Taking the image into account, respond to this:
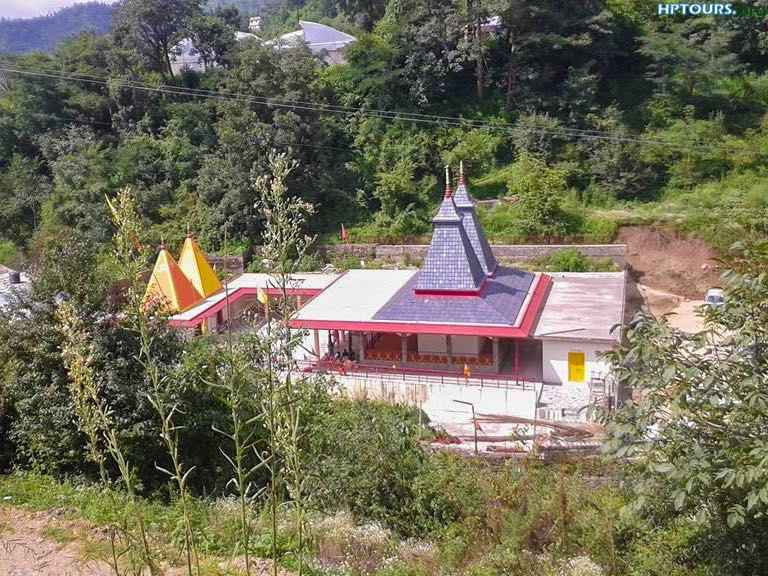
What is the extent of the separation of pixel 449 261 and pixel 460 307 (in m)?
1.20

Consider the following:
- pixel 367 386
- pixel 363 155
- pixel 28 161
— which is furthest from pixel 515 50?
pixel 28 161

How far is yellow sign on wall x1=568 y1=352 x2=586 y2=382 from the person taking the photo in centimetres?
1414

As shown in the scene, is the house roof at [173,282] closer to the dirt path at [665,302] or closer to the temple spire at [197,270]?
the temple spire at [197,270]

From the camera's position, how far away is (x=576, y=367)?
14195 millimetres

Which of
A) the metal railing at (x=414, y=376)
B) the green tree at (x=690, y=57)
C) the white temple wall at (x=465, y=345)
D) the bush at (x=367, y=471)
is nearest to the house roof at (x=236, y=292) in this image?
the metal railing at (x=414, y=376)

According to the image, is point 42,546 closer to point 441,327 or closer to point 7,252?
point 441,327

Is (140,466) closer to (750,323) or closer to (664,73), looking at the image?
(750,323)

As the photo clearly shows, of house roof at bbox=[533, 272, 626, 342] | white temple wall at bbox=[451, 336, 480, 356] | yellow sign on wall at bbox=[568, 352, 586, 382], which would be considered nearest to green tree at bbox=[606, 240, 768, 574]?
house roof at bbox=[533, 272, 626, 342]

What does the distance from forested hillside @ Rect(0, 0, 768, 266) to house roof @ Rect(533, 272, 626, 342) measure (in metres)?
4.42

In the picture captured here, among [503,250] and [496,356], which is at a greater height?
[503,250]

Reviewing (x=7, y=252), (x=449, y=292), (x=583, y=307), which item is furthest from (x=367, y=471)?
(x=7, y=252)

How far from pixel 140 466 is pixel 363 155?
72.1 ft

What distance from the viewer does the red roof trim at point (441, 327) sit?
46.3 ft

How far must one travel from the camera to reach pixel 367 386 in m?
14.5
